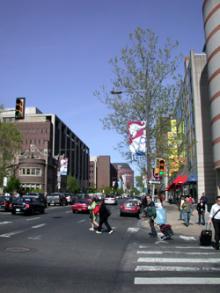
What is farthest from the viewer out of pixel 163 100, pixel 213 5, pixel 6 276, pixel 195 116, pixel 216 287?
pixel 195 116

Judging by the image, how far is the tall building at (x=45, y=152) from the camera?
99438 mm

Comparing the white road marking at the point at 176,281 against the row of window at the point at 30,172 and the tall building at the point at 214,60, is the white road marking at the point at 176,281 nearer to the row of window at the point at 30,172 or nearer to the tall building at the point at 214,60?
the tall building at the point at 214,60


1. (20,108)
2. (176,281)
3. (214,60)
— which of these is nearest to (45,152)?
(214,60)

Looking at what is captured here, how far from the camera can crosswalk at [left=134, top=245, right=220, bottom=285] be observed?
26.7ft

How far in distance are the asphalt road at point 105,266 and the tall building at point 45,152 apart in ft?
179

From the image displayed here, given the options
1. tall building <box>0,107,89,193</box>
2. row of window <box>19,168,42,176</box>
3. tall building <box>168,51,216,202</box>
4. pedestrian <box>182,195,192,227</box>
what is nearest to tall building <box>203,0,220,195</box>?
Result: tall building <box>168,51,216,202</box>

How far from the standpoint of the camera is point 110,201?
2606 inches

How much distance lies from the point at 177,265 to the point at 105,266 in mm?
1851

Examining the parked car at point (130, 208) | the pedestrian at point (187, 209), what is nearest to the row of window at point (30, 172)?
the parked car at point (130, 208)

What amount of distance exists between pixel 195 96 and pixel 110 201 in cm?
2674

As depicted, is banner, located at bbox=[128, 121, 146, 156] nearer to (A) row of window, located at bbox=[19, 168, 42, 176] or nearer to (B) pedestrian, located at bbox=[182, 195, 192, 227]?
(B) pedestrian, located at bbox=[182, 195, 192, 227]

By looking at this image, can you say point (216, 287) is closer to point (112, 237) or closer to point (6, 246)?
point (6, 246)

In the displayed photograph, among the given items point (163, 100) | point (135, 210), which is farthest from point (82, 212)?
point (163, 100)

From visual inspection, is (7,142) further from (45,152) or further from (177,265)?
(177,265)
